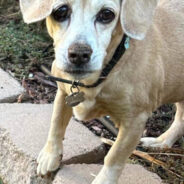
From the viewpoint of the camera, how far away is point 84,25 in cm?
226

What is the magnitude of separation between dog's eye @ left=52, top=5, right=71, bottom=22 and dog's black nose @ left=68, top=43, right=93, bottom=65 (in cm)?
16

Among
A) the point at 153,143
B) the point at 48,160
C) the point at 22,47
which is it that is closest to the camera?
the point at 48,160

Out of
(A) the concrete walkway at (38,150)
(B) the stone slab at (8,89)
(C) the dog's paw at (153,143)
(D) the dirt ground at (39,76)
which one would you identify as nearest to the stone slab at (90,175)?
(A) the concrete walkway at (38,150)

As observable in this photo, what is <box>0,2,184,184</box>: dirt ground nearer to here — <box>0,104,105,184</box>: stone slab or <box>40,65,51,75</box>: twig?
<box>40,65,51,75</box>: twig

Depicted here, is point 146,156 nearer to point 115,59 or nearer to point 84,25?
point 115,59

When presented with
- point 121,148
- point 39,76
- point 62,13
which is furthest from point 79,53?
point 39,76

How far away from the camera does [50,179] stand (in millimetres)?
2926

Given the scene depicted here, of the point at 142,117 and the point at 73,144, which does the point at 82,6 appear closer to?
the point at 142,117

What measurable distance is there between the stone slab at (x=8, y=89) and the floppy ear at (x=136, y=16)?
1.39 m

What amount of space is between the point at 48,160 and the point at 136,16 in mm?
936

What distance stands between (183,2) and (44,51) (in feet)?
4.93

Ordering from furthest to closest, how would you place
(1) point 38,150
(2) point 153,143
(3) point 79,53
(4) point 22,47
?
(4) point 22,47, (2) point 153,143, (1) point 38,150, (3) point 79,53

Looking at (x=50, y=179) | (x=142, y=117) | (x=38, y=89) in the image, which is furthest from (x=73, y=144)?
(x=38, y=89)

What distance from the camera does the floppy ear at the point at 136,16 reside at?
2.36 meters
